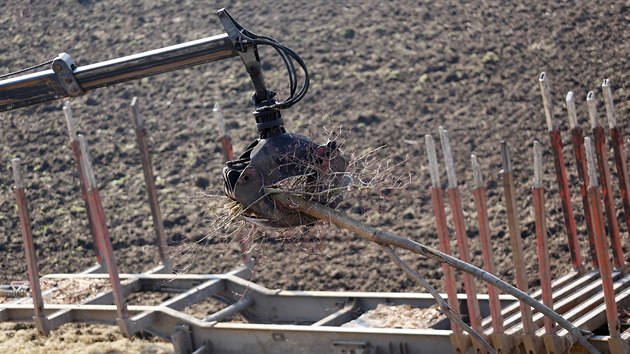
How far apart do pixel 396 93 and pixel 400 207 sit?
2747 mm

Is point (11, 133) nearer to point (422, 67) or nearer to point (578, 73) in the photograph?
point (422, 67)

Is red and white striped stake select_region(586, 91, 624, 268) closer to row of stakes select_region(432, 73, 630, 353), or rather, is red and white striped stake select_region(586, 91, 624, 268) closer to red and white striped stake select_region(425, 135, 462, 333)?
row of stakes select_region(432, 73, 630, 353)

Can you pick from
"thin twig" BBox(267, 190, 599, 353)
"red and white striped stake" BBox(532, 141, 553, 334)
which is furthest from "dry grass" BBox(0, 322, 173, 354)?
"thin twig" BBox(267, 190, 599, 353)

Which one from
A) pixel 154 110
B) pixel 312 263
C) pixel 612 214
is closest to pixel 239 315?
pixel 312 263

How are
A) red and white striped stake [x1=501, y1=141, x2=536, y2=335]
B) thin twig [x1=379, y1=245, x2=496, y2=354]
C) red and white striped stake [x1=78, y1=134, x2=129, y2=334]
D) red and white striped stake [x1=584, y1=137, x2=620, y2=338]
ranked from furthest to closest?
red and white striped stake [x1=78, y1=134, x2=129, y2=334] < red and white striped stake [x1=501, y1=141, x2=536, y2=335] < red and white striped stake [x1=584, y1=137, x2=620, y2=338] < thin twig [x1=379, y1=245, x2=496, y2=354]

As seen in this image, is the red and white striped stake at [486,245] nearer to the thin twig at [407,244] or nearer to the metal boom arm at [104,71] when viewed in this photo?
the thin twig at [407,244]

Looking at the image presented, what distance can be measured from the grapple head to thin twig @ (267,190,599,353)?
0.17 feet

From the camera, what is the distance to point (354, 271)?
1102cm

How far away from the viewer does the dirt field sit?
11.5m

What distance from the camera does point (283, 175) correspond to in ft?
17.4

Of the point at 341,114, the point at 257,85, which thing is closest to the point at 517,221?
the point at 257,85

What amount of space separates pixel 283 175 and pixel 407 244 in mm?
687

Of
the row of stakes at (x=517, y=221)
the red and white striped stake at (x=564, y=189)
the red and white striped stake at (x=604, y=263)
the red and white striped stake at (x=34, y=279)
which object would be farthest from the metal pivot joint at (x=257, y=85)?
the red and white striped stake at (x=34, y=279)

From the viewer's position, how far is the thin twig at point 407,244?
450cm
